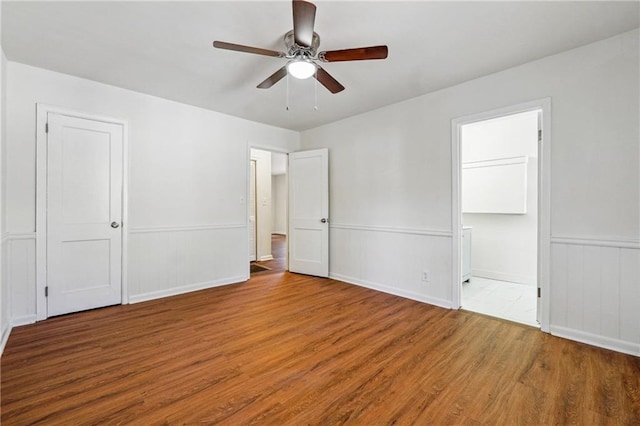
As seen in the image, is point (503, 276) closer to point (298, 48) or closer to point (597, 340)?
point (597, 340)

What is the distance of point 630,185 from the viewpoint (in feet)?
7.33

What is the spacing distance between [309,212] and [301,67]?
2820mm

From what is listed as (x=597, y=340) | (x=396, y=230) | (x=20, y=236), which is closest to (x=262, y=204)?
(x=396, y=230)

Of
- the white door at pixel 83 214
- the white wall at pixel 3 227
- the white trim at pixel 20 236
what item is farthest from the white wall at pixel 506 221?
the white trim at pixel 20 236

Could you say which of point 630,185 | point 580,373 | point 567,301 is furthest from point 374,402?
point 630,185

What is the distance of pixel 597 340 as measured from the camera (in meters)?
2.36

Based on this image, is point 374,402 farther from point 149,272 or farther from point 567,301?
point 149,272

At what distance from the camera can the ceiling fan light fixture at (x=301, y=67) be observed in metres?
2.15

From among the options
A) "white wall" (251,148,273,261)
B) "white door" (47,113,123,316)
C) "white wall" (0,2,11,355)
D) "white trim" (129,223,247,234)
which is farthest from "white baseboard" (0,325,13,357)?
"white wall" (251,148,273,261)

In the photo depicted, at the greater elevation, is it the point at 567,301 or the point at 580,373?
the point at 567,301

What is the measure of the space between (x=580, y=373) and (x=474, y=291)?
6.28 ft

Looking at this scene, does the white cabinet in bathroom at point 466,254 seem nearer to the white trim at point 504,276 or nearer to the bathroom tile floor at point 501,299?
the bathroom tile floor at point 501,299

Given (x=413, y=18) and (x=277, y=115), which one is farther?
(x=277, y=115)

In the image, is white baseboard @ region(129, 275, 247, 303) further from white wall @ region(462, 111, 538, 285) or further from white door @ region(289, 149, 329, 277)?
white wall @ region(462, 111, 538, 285)
